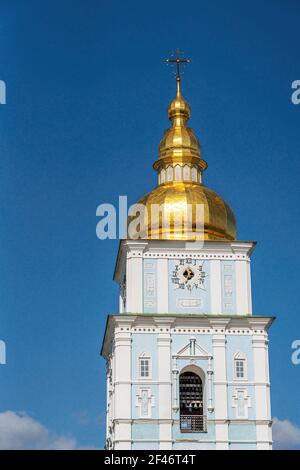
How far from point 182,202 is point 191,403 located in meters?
6.81

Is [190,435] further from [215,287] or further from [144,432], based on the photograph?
[215,287]

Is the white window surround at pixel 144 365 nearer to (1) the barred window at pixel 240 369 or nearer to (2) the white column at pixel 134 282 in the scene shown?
(2) the white column at pixel 134 282

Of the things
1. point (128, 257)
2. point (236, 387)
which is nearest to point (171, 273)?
point (128, 257)

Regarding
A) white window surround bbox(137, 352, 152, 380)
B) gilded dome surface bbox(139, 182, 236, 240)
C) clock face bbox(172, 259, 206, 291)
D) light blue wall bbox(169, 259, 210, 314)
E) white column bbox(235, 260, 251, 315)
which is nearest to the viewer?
white window surround bbox(137, 352, 152, 380)

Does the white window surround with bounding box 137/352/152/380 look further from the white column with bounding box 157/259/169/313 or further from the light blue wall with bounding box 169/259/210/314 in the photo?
the light blue wall with bounding box 169/259/210/314

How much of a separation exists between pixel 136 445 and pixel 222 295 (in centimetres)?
572

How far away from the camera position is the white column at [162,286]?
130ft

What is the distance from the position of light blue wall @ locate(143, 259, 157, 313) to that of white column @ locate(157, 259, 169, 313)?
102mm

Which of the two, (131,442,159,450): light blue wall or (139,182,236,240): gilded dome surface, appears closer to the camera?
(131,442,159,450): light blue wall

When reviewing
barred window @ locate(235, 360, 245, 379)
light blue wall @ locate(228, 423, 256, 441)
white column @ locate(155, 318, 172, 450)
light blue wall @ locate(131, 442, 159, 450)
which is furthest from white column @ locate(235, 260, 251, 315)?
light blue wall @ locate(131, 442, 159, 450)

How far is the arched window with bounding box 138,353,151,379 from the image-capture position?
38250mm
